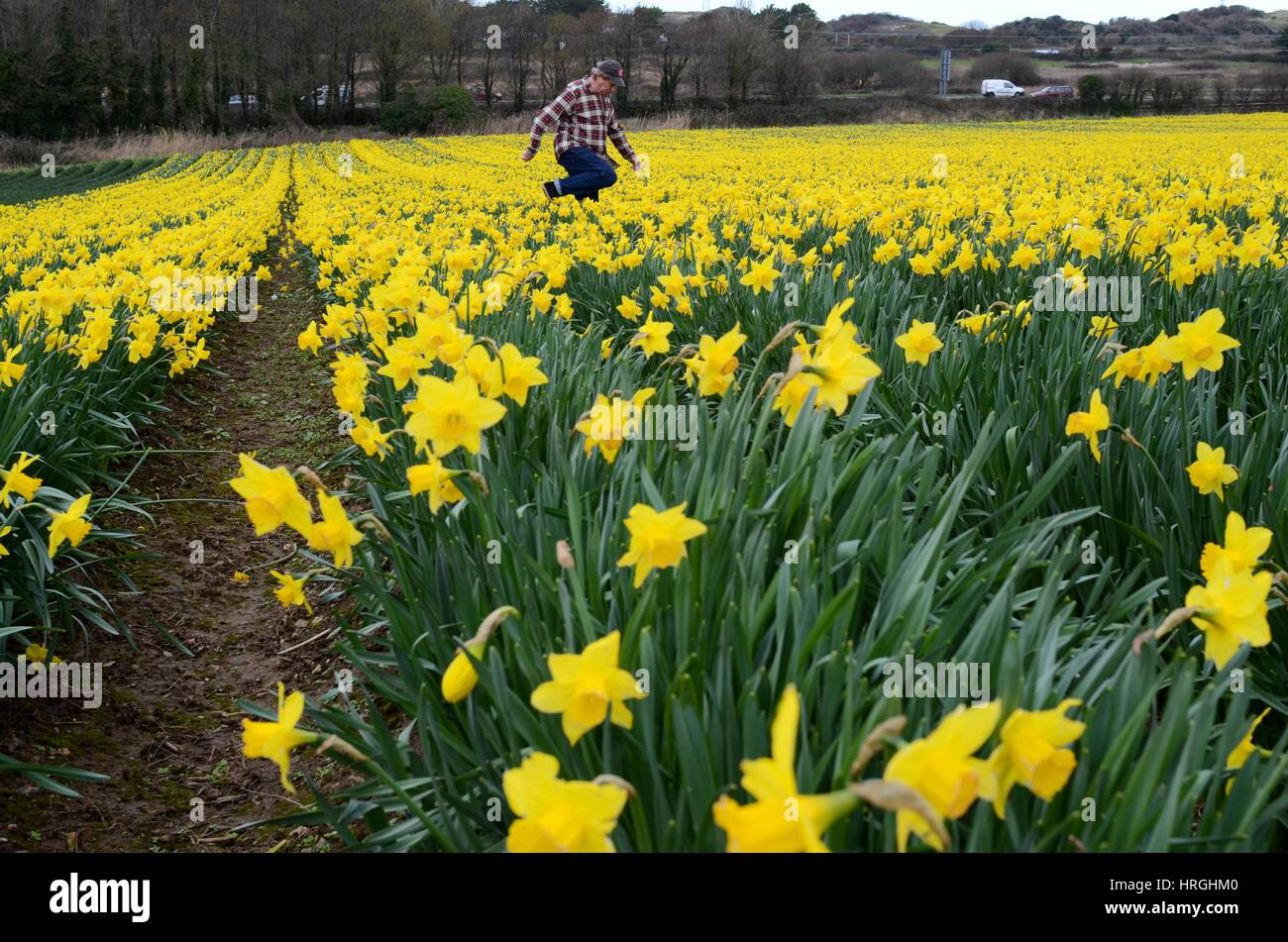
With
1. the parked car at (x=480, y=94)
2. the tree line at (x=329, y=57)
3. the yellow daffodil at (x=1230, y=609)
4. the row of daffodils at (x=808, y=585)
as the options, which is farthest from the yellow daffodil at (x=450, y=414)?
the parked car at (x=480, y=94)

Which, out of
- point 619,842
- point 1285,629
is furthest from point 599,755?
point 1285,629

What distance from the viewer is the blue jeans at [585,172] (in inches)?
371

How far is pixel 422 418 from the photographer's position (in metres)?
1.70

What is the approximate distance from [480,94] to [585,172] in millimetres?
51583

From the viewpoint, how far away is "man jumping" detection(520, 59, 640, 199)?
916cm

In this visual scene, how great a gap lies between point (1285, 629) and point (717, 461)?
3.91ft

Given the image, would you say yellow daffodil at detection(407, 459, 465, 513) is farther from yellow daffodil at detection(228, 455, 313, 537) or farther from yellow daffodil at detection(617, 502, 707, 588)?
yellow daffodil at detection(617, 502, 707, 588)

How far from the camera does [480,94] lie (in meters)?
56.6

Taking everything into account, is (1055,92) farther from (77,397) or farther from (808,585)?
(808,585)

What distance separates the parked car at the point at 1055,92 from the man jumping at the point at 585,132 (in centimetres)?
4311

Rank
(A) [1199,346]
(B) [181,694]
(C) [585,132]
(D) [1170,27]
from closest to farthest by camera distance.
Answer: (A) [1199,346] → (B) [181,694] → (C) [585,132] → (D) [1170,27]

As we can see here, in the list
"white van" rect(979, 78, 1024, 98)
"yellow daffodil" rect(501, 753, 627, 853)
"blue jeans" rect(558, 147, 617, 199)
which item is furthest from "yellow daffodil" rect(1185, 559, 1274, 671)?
"white van" rect(979, 78, 1024, 98)

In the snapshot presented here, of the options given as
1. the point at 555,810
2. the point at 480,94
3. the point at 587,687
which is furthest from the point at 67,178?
the point at 480,94

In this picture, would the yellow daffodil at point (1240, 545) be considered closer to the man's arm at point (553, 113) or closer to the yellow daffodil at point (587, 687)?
the yellow daffodil at point (587, 687)
